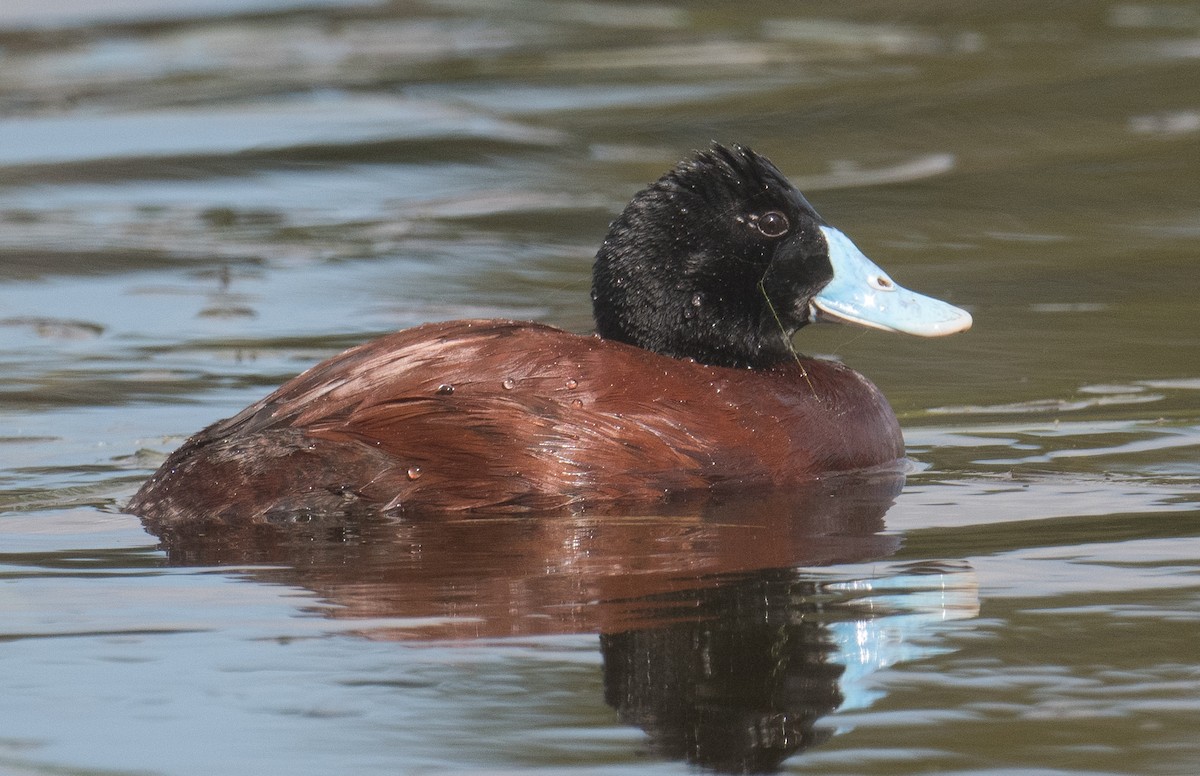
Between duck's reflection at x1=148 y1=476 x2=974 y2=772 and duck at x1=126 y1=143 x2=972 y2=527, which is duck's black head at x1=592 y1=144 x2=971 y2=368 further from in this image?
duck's reflection at x1=148 y1=476 x2=974 y2=772

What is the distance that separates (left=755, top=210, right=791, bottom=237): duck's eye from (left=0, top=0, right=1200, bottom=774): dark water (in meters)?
0.86

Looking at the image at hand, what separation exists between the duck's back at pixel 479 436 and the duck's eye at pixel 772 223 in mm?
648

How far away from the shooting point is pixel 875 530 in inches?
204

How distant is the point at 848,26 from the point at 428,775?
45.1 feet

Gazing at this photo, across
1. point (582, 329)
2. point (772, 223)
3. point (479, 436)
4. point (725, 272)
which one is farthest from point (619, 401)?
point (582, 329)

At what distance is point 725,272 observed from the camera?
6.15 metres

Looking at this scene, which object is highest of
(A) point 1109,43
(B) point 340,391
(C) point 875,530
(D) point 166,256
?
(A) point 1109,43

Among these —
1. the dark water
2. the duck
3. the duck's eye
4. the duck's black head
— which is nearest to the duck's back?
the duck

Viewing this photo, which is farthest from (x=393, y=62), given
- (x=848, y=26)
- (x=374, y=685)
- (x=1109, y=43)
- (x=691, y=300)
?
(x=374, y=685)

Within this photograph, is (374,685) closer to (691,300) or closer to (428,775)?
(428,775)

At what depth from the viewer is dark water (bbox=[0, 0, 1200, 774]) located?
12.1ft

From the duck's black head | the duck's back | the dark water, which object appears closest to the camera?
the dark water

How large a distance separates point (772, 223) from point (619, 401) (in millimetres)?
1005

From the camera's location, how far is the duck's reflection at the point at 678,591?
3.71 metres
